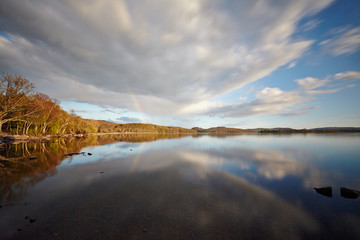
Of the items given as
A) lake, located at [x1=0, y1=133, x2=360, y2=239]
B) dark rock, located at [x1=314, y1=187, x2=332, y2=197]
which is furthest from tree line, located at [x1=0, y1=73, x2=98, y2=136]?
dark rock, located at [x1=314, y1=187, x2=332, y2=197]

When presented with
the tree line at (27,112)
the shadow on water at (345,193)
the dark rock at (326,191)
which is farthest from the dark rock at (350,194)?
the tree line at (27,112)

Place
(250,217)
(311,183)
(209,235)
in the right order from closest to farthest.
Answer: (209,235)
(250,217)
(311,183)

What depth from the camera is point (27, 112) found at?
47.6 m

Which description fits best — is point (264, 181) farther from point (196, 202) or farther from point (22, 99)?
point (22, 99)

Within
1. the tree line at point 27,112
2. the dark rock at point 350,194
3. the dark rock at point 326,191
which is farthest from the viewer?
the tree line at point 27,112

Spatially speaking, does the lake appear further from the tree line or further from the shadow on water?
the tree line

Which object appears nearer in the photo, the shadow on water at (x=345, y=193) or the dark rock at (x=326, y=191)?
the shadow on water at (x=345, y=193)

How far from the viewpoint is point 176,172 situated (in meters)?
15.1

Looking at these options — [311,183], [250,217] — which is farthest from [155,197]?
[311,183]

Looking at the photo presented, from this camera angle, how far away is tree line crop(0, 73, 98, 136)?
38250mm

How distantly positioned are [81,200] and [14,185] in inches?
287

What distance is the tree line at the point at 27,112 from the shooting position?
38.2 m

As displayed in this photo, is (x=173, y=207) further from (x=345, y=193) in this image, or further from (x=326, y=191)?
(x=345, y=193)

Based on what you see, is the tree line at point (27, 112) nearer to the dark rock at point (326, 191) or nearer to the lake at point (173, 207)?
the lake at point (173, 207)
